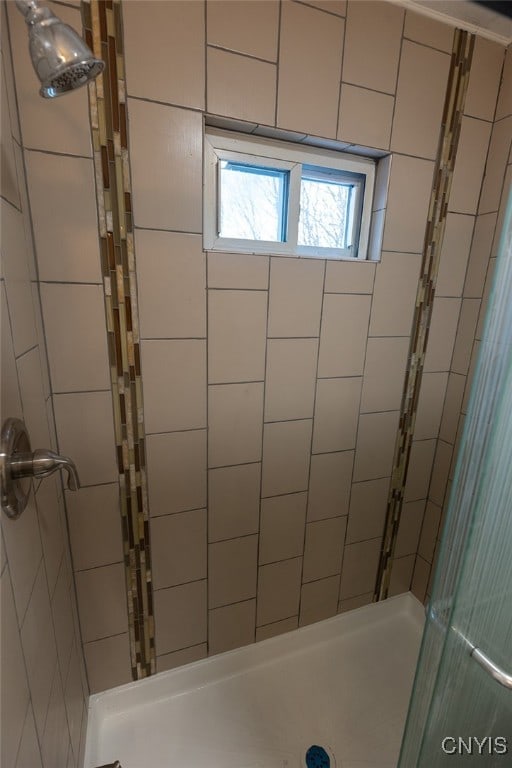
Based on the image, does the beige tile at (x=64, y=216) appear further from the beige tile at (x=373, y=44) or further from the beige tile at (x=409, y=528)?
the beige tile at (x=409, y=528)

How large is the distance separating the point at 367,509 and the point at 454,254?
3.22 ft

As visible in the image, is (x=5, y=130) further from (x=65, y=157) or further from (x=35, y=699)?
(x=35, y=699)

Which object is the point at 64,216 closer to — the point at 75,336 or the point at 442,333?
the point at 75,336

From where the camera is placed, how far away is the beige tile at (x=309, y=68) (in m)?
0.90

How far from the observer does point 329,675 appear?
137 cm

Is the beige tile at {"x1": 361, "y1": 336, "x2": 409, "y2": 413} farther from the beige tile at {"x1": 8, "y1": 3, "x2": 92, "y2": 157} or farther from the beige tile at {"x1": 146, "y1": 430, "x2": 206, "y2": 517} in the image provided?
the beige tile at {"x1": 8, "y1": 3, "x2": 92, "y2": 157}

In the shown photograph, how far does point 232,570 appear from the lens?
126 cm

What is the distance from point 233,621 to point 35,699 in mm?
796

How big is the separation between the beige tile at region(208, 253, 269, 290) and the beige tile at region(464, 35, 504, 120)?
0.83m

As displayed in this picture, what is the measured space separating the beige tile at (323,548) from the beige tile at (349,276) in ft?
2.72

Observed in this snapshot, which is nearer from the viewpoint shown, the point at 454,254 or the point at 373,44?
the point at 373,44

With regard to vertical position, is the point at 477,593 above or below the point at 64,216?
below

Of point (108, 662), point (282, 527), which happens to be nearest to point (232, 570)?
point (282, 527)

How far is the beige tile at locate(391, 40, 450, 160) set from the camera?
1036 mm
